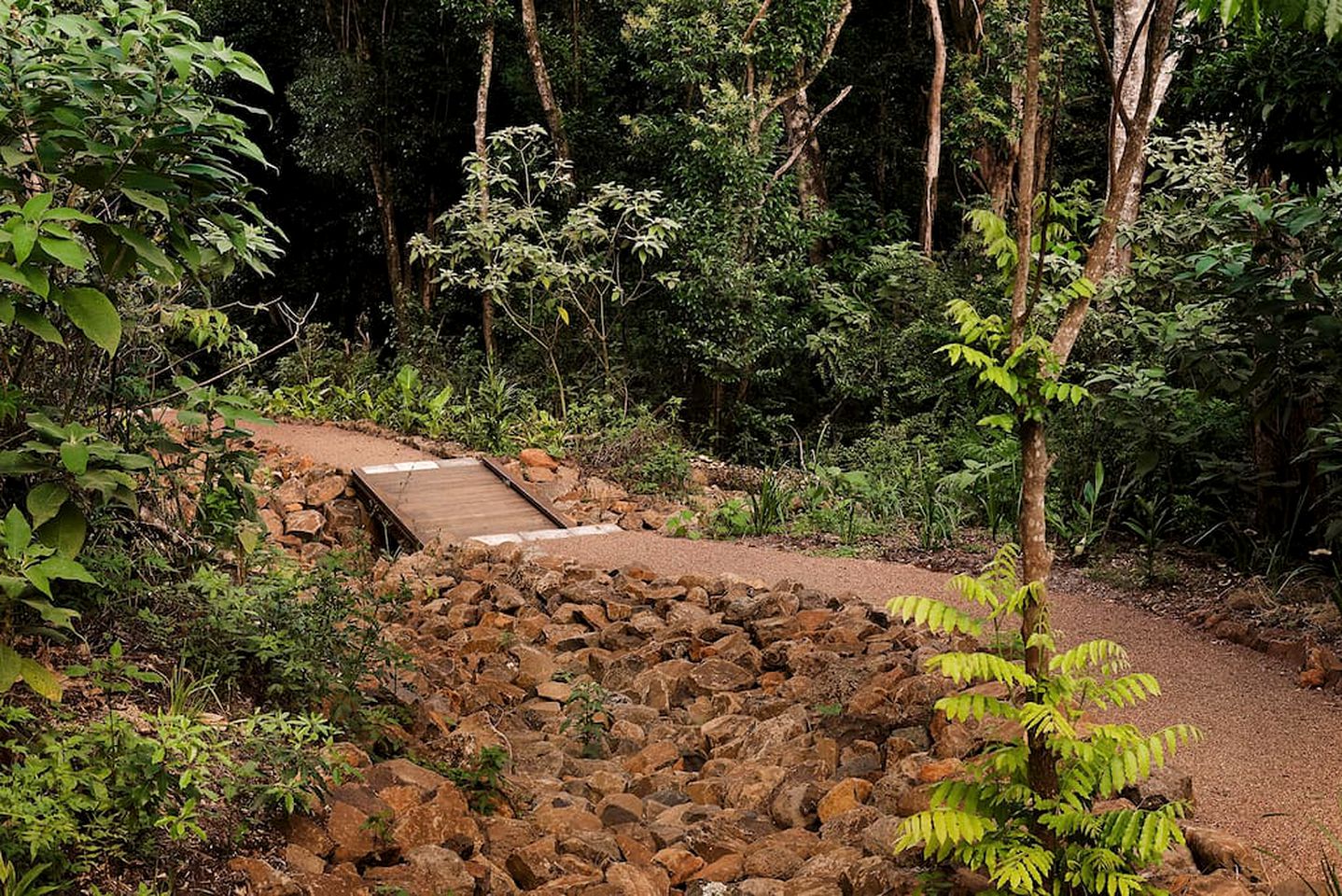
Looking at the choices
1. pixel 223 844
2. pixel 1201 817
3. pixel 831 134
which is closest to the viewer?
pixel 223 844

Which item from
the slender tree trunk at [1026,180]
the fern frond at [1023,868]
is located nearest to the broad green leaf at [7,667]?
the fern frond at [1023,868]

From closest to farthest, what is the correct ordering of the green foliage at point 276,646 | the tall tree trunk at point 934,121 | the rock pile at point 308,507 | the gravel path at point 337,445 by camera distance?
1. the green foliage at point 276,646
2. the rock pile at point 308,507
3. the gravel path at point 337,445
4. the tall tree trunk at point 934,121

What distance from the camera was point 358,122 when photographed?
42.9 feet

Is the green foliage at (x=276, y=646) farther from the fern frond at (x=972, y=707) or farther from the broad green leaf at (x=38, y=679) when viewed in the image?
the fern frond at (x=972, y=707)

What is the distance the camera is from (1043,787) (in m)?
3.11

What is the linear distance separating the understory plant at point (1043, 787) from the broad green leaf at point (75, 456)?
2014 mm

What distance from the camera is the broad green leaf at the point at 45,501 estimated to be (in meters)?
3.10

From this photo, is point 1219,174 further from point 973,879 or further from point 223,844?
point 223,844

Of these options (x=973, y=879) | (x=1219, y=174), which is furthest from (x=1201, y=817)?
(x=1219, y=174)

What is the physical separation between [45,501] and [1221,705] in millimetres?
3687

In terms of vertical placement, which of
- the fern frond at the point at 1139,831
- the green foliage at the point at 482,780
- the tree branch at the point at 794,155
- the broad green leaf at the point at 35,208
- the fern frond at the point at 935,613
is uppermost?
the tree branch at the point at 794,155

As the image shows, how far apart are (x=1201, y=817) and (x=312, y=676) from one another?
2.69m

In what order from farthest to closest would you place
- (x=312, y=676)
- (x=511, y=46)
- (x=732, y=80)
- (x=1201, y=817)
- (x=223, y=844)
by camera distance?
(x=511, y=46) < (x=732, y=80) < (x=312, y=676) < (x=1201, y=817) < (x=223, y=844)

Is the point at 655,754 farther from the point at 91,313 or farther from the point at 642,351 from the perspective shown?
the point at 642,351
